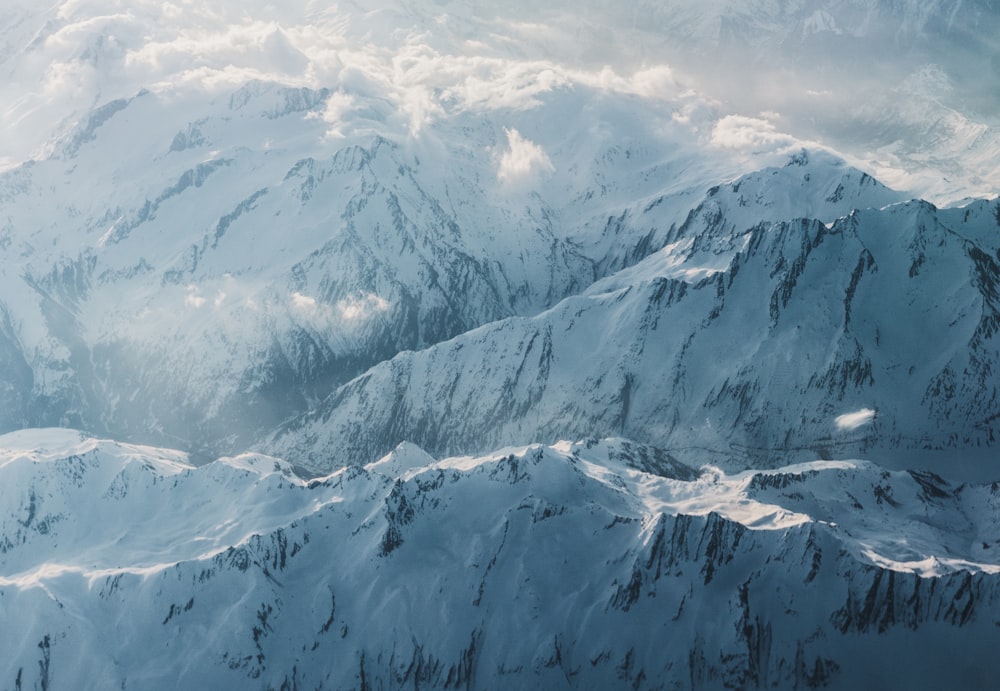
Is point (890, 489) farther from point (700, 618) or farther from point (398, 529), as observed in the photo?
point (398, 529)

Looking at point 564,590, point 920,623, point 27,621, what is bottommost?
point 27,621

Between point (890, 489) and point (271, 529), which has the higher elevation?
point (890, 489)

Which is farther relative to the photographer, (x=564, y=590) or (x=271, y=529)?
(x=271, y=529)

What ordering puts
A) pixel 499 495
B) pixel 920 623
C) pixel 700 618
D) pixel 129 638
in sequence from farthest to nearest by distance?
1. pixel 499 495
2. pixel 129 638
3. pixel 700 618
4. pixel 920 623

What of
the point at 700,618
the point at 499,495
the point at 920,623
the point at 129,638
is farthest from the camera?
the point at 499,495

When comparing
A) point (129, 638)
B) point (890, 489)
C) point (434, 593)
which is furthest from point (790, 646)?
point (129, 638)

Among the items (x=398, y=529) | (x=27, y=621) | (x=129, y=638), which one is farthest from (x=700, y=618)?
(x=27, y=621)

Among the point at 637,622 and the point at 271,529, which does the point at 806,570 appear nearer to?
the point at 637,622
